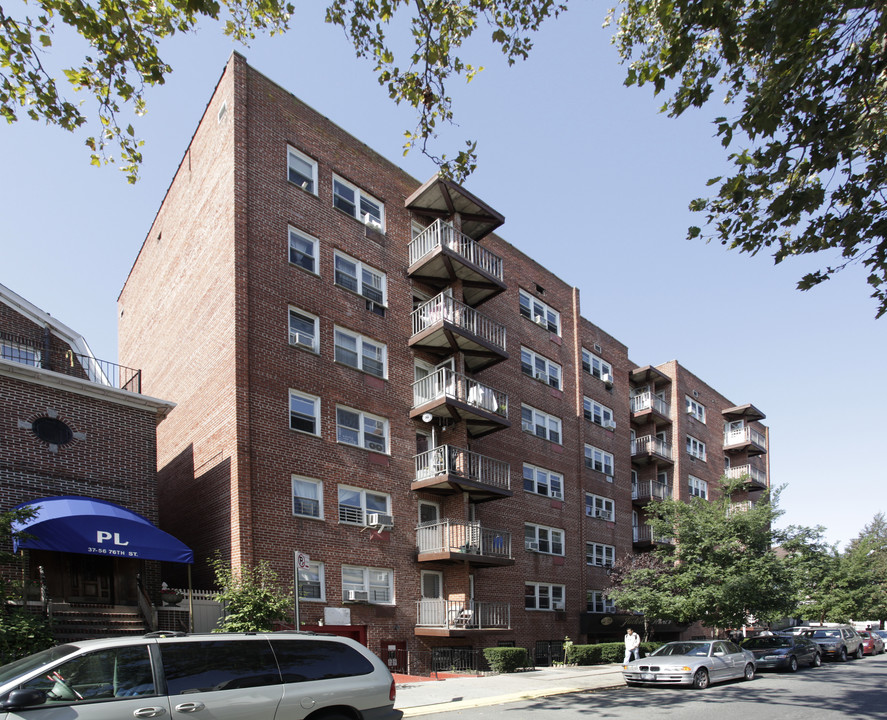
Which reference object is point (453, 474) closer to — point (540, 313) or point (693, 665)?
point (693, 665)

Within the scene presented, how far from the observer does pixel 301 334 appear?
69.4 ft

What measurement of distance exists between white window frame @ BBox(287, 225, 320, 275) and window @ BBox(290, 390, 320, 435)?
3.75m

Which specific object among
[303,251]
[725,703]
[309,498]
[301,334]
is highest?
[303,251]

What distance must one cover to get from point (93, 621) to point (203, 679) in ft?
32.7

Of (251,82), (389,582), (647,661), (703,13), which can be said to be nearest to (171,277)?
(251,82)

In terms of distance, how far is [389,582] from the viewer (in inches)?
853

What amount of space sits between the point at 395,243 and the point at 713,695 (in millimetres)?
16120

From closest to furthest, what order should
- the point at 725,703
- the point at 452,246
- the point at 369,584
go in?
1. the point at 725,703
2. the point at 369,584
3. the point at 452,246

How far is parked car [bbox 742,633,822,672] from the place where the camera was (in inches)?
935

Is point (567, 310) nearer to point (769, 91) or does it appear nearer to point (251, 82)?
point (251, 82)

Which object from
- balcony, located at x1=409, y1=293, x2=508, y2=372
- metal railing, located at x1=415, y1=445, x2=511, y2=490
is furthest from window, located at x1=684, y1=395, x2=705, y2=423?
metal railing, located at x1=415, y1=445, x2=511, y2=490

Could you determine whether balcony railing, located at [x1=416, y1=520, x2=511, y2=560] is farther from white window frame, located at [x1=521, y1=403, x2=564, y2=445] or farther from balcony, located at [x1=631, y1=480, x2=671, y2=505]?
balcony, located at [x1=631, y1=480, x2=671, y2=505]

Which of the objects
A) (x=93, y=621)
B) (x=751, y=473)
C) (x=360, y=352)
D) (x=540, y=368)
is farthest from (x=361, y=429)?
(x=751, y=473)

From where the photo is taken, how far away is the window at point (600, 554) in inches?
1267
